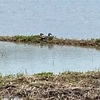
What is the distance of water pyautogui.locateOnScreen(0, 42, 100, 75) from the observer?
875 centimetres

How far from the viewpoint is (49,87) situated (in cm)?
635

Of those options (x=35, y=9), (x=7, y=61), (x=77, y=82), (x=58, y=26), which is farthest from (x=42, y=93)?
(x=35, y=9)

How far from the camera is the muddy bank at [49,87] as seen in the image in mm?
6105

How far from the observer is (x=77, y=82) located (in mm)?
6859

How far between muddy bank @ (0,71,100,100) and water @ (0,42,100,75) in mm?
1334

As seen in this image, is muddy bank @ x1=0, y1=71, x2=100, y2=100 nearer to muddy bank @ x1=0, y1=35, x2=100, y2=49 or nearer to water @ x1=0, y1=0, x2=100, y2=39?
muddy bank @ x1=0, y1=35, x2=100, y2=49

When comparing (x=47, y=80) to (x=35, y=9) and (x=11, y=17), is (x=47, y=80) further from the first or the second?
(x=35, y=9)

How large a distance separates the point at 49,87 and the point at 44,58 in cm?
355

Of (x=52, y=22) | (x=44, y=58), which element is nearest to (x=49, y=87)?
(x=44, y=58)

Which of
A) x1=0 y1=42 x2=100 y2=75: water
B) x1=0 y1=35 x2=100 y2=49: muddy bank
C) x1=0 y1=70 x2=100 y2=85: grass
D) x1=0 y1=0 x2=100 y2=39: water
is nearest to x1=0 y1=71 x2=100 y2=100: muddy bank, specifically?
x1=0 y1=70 x2=100 y2=85: grass

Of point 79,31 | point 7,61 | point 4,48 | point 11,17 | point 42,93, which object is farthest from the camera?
point 11,17

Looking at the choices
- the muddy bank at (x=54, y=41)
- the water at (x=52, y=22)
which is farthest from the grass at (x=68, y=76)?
the water at (x=52, y=22)

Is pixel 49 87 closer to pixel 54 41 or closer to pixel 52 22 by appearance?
pixel 54 41

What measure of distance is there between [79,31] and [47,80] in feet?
31.9
